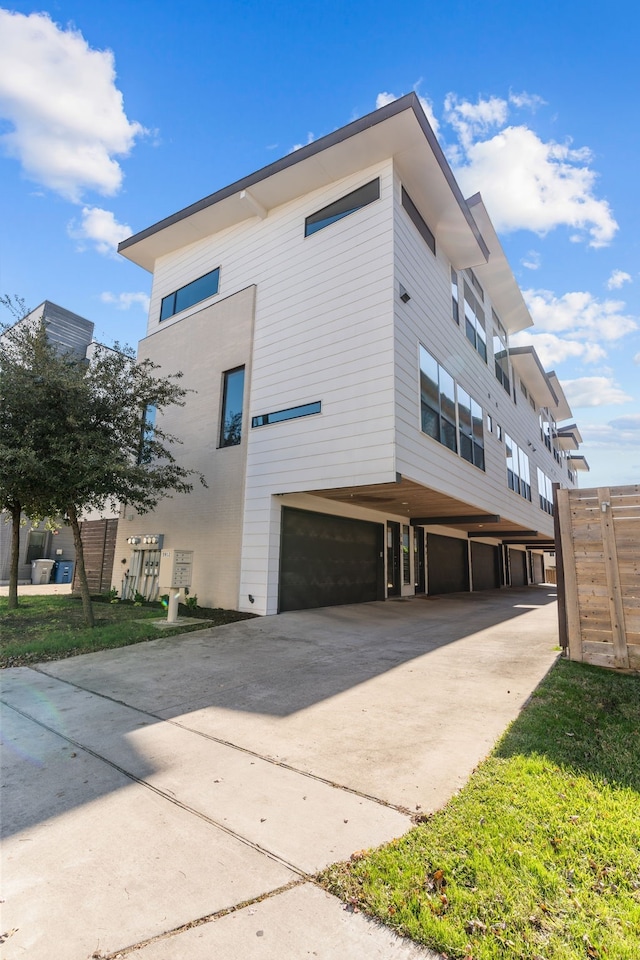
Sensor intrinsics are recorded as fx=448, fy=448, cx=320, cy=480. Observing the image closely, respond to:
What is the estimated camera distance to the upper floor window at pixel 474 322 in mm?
13915

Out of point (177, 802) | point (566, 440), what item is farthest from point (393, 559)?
point (566, 440)

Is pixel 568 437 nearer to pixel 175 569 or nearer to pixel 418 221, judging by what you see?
pixel 418 221

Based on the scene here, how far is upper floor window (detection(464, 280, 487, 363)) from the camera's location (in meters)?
13.9

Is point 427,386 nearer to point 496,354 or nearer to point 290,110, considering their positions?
point 290,110

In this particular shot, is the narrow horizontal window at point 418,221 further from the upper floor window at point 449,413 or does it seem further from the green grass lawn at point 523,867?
the green grass lawn at point 523,867

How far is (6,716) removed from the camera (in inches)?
165

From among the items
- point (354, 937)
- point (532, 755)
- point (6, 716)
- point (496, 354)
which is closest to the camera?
point (354, 937)

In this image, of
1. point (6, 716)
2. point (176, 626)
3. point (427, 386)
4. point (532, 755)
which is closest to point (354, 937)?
point (532, 755)

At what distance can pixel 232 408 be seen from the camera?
11.2m

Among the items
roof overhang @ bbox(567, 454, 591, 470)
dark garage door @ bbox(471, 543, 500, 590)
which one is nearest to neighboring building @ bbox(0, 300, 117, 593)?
dark garage door @ bbox(471, 543, 500, 590)

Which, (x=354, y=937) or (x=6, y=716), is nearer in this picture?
(x=354, y=937)

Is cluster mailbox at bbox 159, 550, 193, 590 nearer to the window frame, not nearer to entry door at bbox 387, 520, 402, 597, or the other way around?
the window frame

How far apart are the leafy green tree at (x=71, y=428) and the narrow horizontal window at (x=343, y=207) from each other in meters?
5.16

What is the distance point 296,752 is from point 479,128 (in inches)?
421
